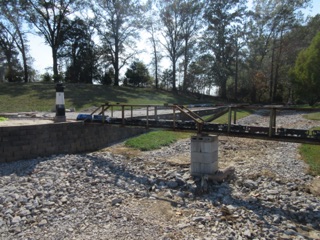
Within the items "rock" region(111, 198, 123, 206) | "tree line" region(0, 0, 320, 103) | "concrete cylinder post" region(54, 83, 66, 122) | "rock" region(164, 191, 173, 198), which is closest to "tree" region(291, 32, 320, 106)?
"tree line" region(0, 0, 320, 103)

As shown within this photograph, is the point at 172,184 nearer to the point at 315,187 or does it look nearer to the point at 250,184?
the point at 250,184

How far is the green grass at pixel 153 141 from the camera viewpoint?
49.8 feet

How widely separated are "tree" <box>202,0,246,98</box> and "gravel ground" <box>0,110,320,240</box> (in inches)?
1295

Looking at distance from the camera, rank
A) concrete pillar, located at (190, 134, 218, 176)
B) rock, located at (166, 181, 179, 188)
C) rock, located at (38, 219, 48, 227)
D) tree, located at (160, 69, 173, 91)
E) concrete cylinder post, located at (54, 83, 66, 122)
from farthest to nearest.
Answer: tree, located at (160, 69, 173, 91) → concrete cylinder post, located at (54, 83, 66, 122) → concrete pillar, located at (190, 134, 218, 176) → rock, located at (166, 181, 179, 188) → rock, located at (38, 219, 48, 227)

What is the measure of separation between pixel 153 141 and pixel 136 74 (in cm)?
3291

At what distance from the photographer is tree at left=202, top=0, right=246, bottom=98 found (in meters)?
43.0

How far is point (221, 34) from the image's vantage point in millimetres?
42750

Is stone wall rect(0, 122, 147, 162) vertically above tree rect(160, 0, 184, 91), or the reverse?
tree rect(160, 0, 184, 91)

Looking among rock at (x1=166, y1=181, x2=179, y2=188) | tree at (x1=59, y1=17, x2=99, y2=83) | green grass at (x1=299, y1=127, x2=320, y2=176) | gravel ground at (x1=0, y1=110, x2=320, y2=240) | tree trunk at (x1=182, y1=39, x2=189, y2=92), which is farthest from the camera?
tree trunk at (x1=182, y1=39, x2=189, y2=92)

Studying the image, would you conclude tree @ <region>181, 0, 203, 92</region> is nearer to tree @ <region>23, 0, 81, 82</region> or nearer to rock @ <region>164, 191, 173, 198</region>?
tree @ <region>23, 0, 81, 82</region>

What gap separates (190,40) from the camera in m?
46.4

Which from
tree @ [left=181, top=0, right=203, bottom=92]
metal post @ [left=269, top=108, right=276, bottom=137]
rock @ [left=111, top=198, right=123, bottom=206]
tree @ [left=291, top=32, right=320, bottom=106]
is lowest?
rock @ [left=111, top=198, right=123, bottom=206]

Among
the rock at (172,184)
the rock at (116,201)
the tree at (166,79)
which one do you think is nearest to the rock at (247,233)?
the rock at (172,184)

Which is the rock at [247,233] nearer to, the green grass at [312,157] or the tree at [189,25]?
the green grass at [312,157]
